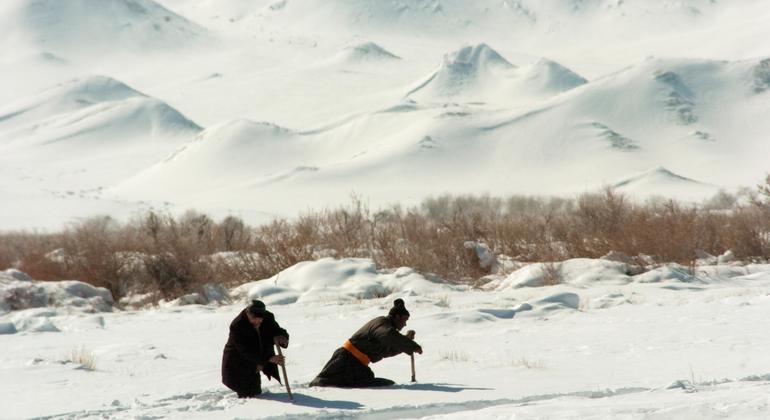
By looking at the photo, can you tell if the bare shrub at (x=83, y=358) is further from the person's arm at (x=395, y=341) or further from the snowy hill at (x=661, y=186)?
the snowy hill at (x=661, y=186)

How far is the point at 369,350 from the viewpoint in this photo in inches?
320

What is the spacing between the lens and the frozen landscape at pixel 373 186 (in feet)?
27.2

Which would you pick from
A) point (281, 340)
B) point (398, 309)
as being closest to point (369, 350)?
point (398, 309)

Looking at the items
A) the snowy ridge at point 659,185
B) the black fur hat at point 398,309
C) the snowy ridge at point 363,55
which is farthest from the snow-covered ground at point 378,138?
the black fur hat at point 398,309

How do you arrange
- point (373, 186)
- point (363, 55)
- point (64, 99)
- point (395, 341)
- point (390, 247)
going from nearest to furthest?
point (395, 341) < point (390, 247) < point (373, 186) < point (64, 99) < point (363, 55)

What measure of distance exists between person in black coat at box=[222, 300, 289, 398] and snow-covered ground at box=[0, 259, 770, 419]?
15 cm

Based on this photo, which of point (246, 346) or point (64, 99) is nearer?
point (246, 346)

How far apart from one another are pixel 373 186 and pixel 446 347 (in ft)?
198

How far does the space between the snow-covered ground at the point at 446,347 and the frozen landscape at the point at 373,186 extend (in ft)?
0.14

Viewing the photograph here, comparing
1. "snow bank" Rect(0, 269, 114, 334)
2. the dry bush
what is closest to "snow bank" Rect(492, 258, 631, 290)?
the dry bush

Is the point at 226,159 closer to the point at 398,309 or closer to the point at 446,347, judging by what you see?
the point at 446,347

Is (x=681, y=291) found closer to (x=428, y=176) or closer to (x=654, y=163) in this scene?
(x=428, y=176)

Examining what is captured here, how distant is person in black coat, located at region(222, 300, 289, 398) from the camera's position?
783cm

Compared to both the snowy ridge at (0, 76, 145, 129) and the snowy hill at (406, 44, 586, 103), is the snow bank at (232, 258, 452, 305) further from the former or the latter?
the snowy ridge at (0, 76, 145, 129)
